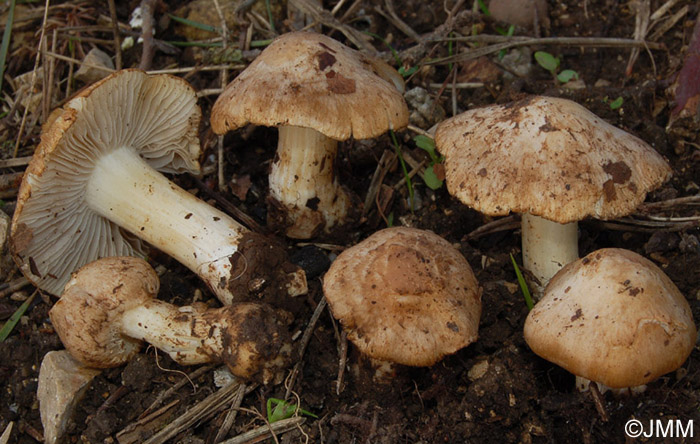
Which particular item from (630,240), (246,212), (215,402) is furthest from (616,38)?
(215,402)

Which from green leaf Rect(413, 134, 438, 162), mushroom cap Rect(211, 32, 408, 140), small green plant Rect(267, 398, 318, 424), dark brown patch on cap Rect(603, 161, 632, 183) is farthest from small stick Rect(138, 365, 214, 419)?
dark brown patch on cap Rect(603, 161, 632, 183)

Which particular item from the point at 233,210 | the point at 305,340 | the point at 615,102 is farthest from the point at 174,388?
the point at 615,102

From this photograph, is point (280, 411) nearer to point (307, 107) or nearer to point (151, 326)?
point (151, 326)

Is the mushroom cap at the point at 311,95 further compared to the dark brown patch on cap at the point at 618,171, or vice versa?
the mushroom cap at the point at 311,95

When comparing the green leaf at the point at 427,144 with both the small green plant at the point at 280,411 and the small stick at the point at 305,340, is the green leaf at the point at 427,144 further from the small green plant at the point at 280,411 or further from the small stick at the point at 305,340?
the small green plant at the point at 280,411

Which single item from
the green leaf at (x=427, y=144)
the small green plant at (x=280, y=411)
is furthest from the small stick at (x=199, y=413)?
the green leaf at (x=427, y=144)

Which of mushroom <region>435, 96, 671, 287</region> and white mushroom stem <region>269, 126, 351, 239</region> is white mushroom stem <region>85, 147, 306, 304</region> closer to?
white mushroom stem <region>269, 126, 351, 239</region>
